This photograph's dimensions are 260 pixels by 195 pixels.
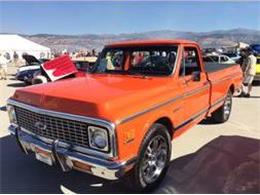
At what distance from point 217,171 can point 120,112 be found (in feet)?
6.61

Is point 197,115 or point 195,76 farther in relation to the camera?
point 197,115

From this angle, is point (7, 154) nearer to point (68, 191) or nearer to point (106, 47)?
point (68, 191)

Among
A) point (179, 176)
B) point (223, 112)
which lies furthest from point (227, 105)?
point (179, 176)

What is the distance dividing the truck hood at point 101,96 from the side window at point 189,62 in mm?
597

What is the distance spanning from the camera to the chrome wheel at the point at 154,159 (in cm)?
404

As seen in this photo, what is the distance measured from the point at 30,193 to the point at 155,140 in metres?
1.74

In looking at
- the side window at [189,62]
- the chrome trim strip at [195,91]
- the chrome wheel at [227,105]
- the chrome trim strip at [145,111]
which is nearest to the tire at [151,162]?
the chrome trim strip at [145,111]

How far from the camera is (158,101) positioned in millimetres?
4195

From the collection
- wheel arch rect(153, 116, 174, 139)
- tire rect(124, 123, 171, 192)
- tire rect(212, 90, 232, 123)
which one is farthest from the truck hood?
tire rect(212, 90, 232, 123)

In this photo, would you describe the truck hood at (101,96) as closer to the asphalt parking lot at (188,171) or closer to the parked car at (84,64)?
the asphalt parking lot at (188,171)

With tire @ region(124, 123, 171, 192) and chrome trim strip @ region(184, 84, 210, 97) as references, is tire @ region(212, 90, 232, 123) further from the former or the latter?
tire @ region(124, 123, 171, 192)

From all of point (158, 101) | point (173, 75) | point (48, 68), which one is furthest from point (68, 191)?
point (48, 68)

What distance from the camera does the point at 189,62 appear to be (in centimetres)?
563

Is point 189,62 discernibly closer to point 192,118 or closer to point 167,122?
point 192,118
